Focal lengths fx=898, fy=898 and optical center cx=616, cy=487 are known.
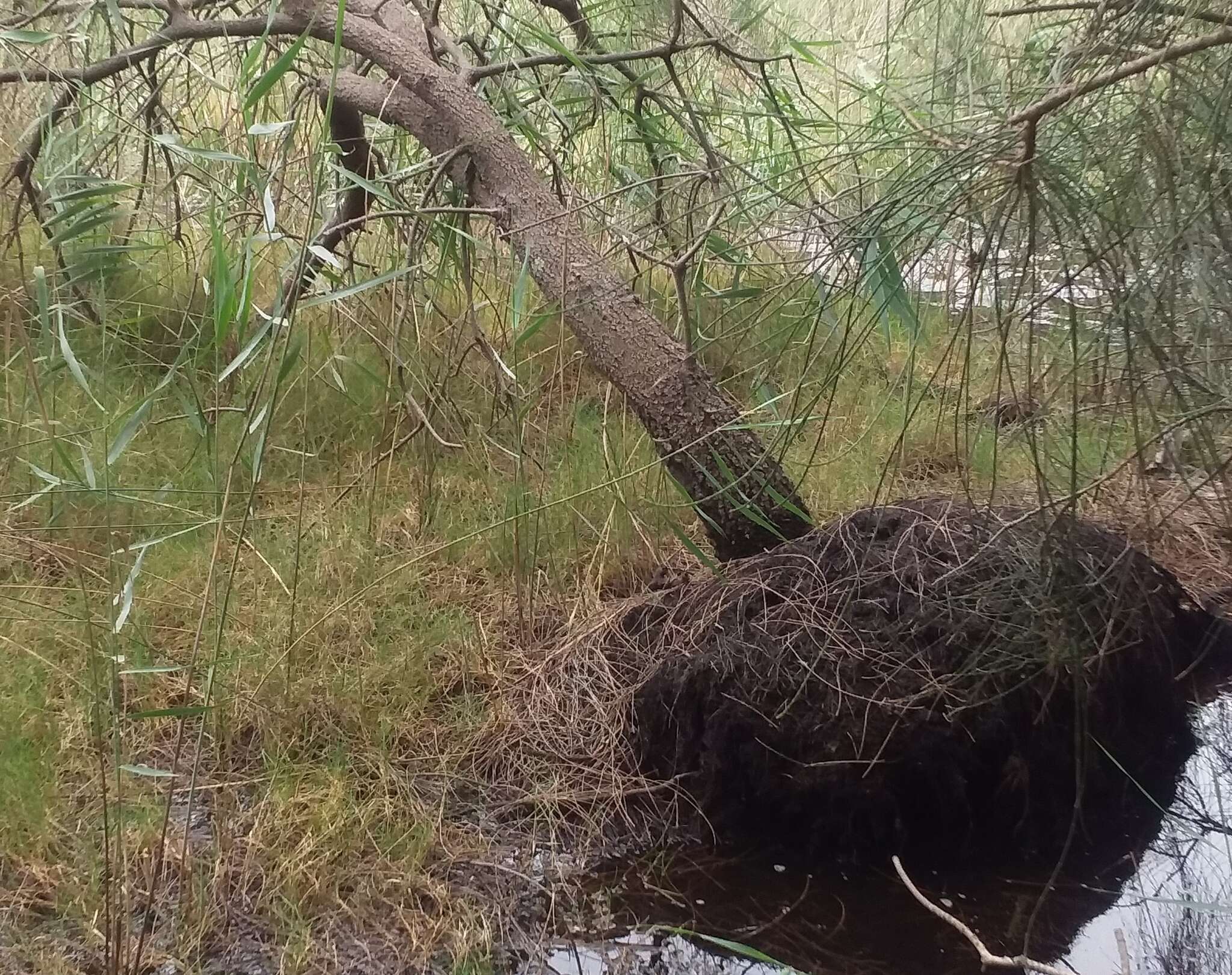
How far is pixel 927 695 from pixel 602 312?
851 mm

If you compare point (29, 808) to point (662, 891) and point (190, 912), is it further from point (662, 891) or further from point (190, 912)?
point (662, 891)

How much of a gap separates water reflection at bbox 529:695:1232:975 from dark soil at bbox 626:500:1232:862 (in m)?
0.05

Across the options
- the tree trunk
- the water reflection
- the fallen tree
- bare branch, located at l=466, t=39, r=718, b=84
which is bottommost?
the water reflection

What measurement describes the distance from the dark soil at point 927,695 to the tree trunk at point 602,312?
6.3 inches

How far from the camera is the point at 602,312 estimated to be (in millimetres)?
1631

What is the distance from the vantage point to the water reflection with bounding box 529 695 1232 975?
1187mm

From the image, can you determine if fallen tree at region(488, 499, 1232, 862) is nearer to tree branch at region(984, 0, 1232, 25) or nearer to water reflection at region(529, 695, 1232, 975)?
water reflection at region(529, 695, 1232, 975)

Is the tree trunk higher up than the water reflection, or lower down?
higher up

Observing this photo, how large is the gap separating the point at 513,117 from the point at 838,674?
133 cm

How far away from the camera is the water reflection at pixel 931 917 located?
3.89 ft

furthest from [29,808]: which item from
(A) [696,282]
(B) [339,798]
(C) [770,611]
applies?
(A) [696,282]

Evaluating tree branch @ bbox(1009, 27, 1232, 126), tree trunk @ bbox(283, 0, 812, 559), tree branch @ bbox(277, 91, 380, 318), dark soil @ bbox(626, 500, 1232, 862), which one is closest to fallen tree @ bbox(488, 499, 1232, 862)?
dark soil @ bbox(626, 500, 1232, 862)

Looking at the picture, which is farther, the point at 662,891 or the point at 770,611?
the point at 770,611

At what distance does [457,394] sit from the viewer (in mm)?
2492
